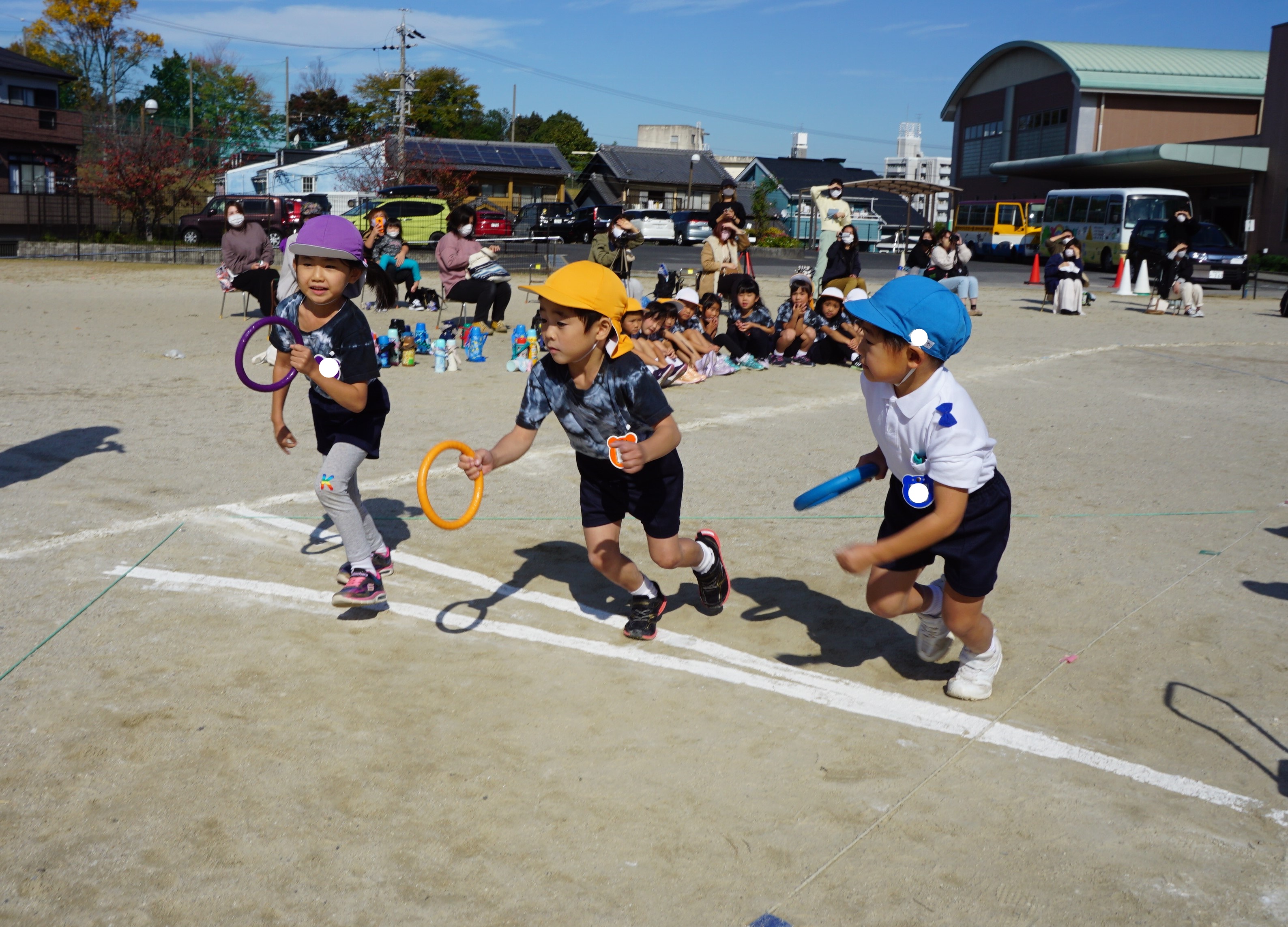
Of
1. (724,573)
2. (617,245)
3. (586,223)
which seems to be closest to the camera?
(724,573)

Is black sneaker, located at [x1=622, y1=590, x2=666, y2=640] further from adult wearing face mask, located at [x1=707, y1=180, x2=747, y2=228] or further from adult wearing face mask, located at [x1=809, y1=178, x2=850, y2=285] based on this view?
adult wearing face mask, located at [x1=809, y1=178, x2=850, y2=285]

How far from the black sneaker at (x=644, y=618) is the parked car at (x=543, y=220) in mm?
33310

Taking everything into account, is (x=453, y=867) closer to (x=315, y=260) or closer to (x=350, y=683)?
(x=350, y=683)

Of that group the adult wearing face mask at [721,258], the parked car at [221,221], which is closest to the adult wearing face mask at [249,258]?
the adult wearing face mask at [721,258]

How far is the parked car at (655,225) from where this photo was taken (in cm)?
4209

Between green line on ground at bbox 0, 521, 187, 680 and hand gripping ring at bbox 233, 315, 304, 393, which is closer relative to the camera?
green line on ground at bbox 0, 521, 187, 680

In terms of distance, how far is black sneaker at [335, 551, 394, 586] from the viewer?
202 inches

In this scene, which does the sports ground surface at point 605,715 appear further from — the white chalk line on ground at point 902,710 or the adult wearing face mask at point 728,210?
the adult wearing face mask at point 728,210

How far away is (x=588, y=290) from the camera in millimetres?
3977

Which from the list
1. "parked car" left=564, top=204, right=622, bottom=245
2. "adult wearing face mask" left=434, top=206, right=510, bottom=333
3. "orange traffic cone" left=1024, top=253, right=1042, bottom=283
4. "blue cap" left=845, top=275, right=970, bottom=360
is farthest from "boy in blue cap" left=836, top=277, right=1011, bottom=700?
"parked car" left=564, top=204, right=622, bottom=245

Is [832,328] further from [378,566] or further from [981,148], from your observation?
[981,148]

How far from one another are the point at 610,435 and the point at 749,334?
8745 mm

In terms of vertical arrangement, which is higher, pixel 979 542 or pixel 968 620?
pixel 979 542

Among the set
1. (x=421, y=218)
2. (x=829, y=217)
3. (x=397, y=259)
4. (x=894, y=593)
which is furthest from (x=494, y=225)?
(x=894, y=593)
